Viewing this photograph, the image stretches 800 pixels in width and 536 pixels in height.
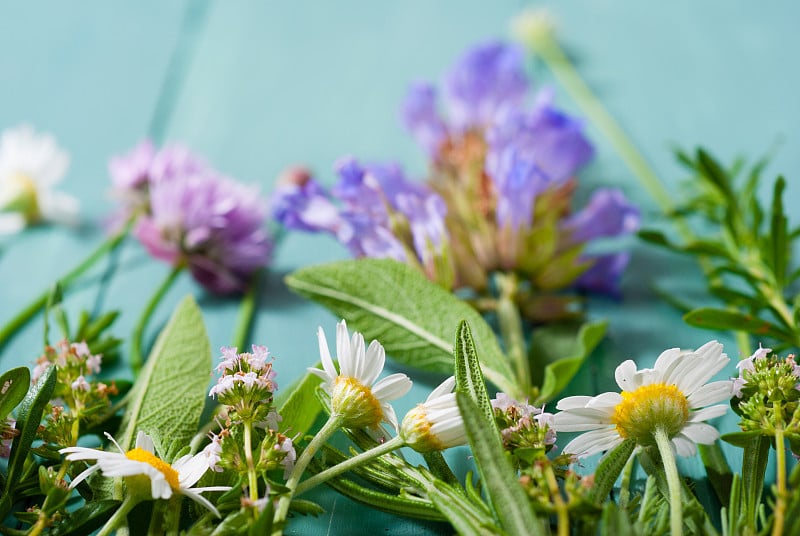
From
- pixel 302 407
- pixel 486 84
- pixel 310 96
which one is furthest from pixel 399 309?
pixel 310 96

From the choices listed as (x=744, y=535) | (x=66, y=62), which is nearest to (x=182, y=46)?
(x=66, y=62)

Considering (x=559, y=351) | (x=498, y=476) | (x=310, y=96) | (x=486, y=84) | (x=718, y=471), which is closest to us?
(x=498, y=476)

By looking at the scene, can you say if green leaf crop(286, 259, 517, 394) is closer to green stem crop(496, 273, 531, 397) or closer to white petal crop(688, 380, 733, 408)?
green stem crop(496, 273, 531, 397)

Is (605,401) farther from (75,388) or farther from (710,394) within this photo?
(75,388)

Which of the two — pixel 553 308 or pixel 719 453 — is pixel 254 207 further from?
pixel 719 453

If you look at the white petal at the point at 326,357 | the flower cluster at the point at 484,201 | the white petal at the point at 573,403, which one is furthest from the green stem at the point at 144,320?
the white petal at the point at 573,403

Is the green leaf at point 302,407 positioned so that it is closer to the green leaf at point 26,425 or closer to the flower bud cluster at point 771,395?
the green leaf at point 26,425
